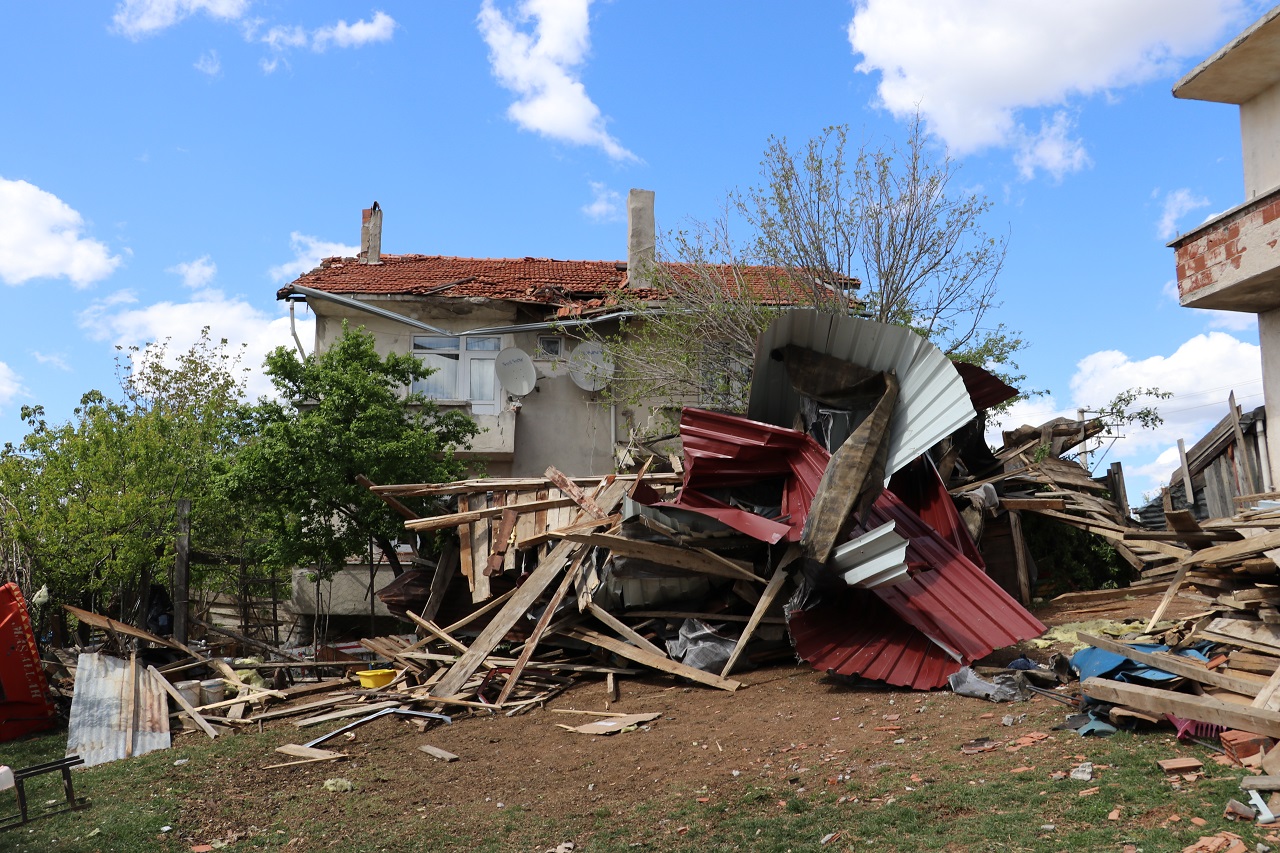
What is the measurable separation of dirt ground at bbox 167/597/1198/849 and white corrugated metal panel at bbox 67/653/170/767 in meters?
1.81

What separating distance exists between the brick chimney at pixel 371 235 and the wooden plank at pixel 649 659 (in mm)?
15632

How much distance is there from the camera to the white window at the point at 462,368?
2200cm

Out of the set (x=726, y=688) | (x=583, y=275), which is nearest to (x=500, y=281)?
(x=583, y=275)

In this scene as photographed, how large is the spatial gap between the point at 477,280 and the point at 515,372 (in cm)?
295

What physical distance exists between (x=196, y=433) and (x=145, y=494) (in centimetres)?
403

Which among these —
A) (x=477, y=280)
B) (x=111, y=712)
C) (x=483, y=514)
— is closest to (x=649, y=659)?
(x=483, y=514)

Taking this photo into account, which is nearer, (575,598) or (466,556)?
(575,598)

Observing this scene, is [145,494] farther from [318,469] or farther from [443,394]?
[443,394]

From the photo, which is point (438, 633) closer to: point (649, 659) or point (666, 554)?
point (649, 659)

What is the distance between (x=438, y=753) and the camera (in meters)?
8.91

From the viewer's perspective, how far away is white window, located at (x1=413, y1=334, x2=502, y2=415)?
22000mm

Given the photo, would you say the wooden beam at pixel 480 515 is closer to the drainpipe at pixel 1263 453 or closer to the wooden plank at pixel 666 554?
the wooden plank at pixel 666 554

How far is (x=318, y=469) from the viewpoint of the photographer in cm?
1583

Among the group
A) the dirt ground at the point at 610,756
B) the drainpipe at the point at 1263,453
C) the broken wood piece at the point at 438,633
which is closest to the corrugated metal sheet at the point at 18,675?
the dirt ground at the point at 610,756
